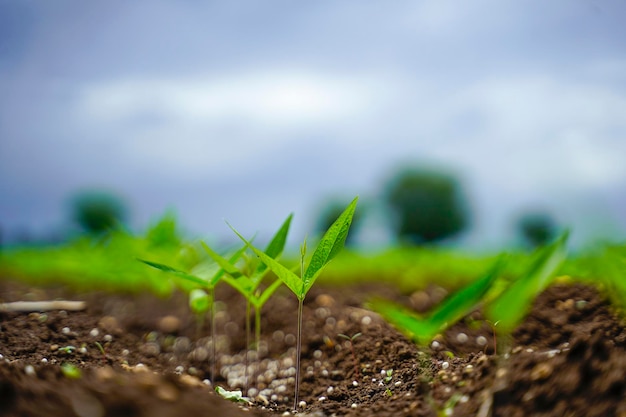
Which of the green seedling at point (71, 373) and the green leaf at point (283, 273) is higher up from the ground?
the green leaf at point (283, 273)

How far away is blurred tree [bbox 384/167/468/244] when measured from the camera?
8.80m

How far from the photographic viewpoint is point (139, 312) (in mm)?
2738

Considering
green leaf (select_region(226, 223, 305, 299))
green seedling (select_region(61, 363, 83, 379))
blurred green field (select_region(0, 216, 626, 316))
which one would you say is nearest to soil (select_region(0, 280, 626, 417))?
green seedling (select_region(61, 363, 83, 379))

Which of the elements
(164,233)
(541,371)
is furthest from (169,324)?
(541,371)

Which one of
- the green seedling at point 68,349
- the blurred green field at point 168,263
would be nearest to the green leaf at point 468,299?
the blurred green field at point 168,263

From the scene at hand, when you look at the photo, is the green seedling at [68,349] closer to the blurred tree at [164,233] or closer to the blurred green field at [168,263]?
the blurred green field at [168,263]

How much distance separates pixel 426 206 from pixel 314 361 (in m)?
7.45

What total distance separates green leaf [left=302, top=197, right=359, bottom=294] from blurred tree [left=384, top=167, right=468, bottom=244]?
758 centimetres

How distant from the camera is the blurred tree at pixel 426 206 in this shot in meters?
8.80

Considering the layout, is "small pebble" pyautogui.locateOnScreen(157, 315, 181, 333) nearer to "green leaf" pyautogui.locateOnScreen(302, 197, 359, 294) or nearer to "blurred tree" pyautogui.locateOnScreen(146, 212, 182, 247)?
"blurred tree" pyautogui.locateOnScreen(146, 212, 182, 247)

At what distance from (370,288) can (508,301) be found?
2210 millimetres

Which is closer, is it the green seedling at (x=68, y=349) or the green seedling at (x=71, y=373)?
the green seedling at (x=71, y=373)

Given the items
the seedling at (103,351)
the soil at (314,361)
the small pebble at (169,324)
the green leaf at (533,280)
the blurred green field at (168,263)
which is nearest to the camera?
the green leaf at (533,280)

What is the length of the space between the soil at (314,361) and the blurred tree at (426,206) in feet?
19.6
